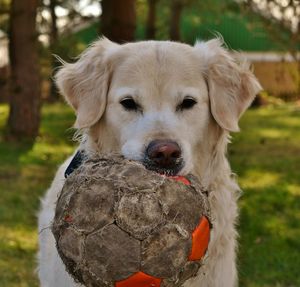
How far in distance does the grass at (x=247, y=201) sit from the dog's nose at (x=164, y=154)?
107 inches

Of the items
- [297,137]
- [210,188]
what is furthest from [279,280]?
[297,137]

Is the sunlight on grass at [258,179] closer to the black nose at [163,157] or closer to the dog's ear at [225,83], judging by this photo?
the dog's ear at [225,83]

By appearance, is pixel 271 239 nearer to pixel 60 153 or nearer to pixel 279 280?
pixel 279 280

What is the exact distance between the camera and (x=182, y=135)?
381 cm

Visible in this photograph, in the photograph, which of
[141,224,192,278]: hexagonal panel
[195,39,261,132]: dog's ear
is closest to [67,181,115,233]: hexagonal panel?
[141,224,192,278]: hexagonal panel

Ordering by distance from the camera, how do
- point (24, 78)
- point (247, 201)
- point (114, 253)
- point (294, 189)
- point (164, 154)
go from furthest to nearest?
point (24, 78)
point (294, 189)
point (247, 201)
point (164, 154)
point (114, 253)

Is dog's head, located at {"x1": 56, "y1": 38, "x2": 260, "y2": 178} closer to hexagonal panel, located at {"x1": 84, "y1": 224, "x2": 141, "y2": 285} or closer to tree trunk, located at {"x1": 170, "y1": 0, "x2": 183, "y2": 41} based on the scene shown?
hexagonal panel, located at {"x1": 84, "y1": 224, "x2": 141, "y2": 285}

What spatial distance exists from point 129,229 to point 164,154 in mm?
648

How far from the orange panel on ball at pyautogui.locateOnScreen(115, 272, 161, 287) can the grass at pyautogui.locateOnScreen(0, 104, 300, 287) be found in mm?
3042

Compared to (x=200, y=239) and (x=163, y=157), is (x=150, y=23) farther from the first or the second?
(x=200, y=239)

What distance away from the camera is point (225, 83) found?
14.2 feet

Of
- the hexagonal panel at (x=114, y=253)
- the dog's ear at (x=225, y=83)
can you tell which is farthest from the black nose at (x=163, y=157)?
the dog's ear at (x=225, y=83)

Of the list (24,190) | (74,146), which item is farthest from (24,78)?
(24,190)

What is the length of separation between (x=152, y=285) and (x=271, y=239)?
3.99 metres
